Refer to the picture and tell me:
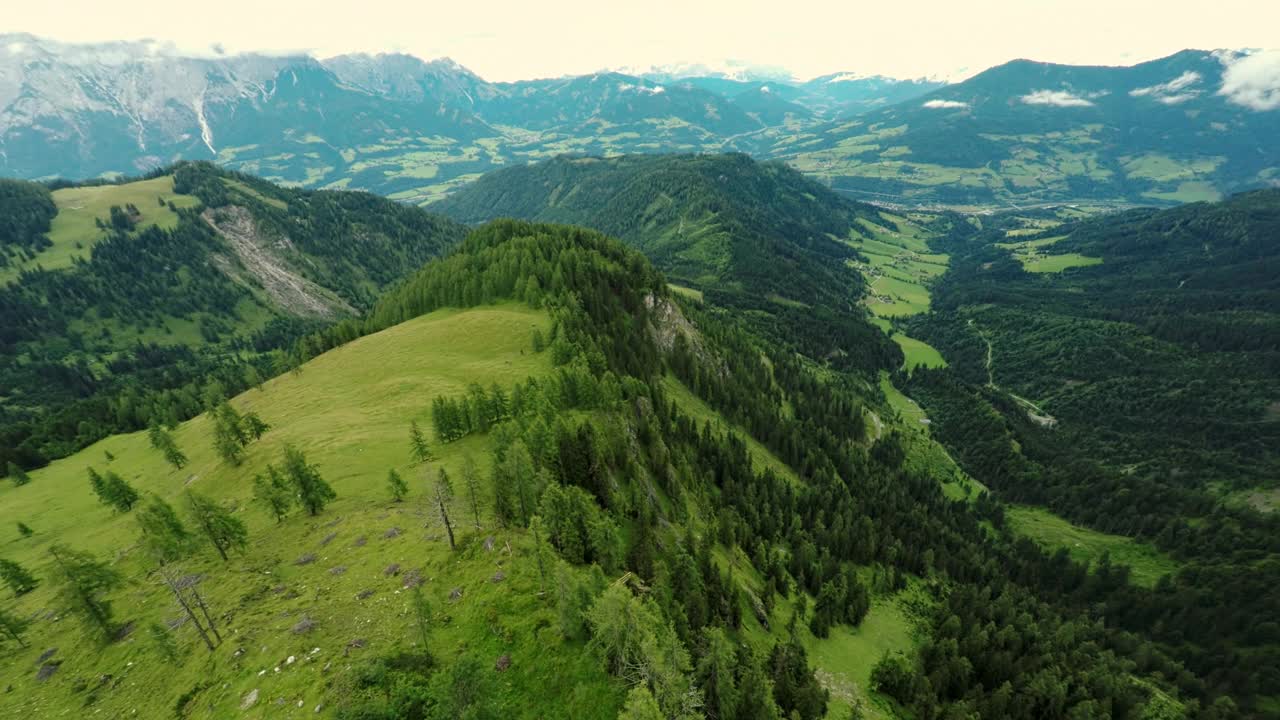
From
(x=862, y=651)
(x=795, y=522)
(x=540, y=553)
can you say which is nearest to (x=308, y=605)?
(x=540, y=553)

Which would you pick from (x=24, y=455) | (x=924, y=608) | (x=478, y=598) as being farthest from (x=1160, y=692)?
(x=24, y=455)

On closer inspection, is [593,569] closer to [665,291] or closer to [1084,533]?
[665,291]

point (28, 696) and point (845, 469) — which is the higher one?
point (28, 696)

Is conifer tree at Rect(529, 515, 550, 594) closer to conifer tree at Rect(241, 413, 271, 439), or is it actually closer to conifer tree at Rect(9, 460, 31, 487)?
conifer tree at Rect(241, 413, 271, 439)

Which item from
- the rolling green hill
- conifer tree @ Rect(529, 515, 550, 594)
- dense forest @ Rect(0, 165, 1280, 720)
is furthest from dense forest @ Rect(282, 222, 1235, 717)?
conifer tree @ Rect(529, 515, 550, 594)

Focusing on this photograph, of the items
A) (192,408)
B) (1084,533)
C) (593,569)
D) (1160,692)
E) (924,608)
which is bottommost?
(1084,533)

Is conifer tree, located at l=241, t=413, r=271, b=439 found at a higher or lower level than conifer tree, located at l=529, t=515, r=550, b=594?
lower

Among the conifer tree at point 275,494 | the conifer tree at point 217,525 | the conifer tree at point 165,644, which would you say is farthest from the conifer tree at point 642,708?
the conifer tree at point 275,494
